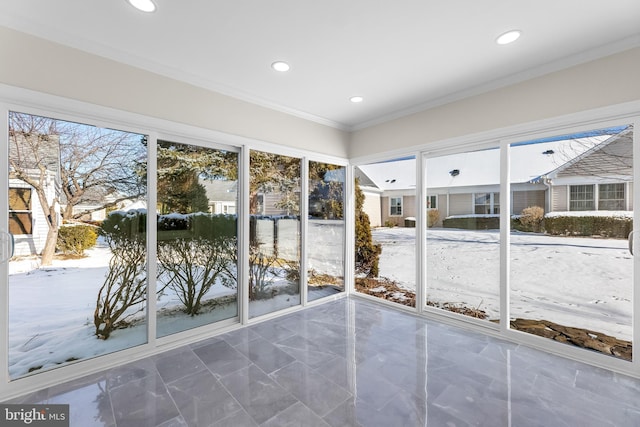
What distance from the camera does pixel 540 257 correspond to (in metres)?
2.86

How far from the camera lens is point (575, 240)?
2.67 metres

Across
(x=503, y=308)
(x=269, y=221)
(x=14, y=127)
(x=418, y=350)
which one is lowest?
(x=418, y=350)

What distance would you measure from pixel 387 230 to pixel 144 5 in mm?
3658

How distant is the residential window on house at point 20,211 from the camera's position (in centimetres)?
210

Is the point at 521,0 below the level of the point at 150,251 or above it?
above

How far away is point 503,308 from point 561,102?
2.14 m

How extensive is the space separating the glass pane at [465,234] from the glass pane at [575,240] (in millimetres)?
215

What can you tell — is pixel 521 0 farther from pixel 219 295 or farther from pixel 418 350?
pixel 219 295

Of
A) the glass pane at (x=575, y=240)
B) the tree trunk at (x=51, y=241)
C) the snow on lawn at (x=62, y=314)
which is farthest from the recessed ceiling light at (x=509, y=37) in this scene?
the tree trunk at (x=51, y=241)

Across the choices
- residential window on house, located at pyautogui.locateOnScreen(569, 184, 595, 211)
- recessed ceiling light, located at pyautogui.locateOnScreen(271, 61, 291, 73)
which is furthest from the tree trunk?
residential window on house, located at pyautogui.locateOnScreen(569, 184, 595, 211)

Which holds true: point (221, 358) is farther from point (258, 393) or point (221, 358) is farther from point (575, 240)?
point (575, 240)

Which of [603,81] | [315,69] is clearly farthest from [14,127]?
[603,81]

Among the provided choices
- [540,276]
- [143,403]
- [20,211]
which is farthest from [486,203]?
[20,211]

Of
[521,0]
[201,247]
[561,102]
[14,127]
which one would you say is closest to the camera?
[521,0]
